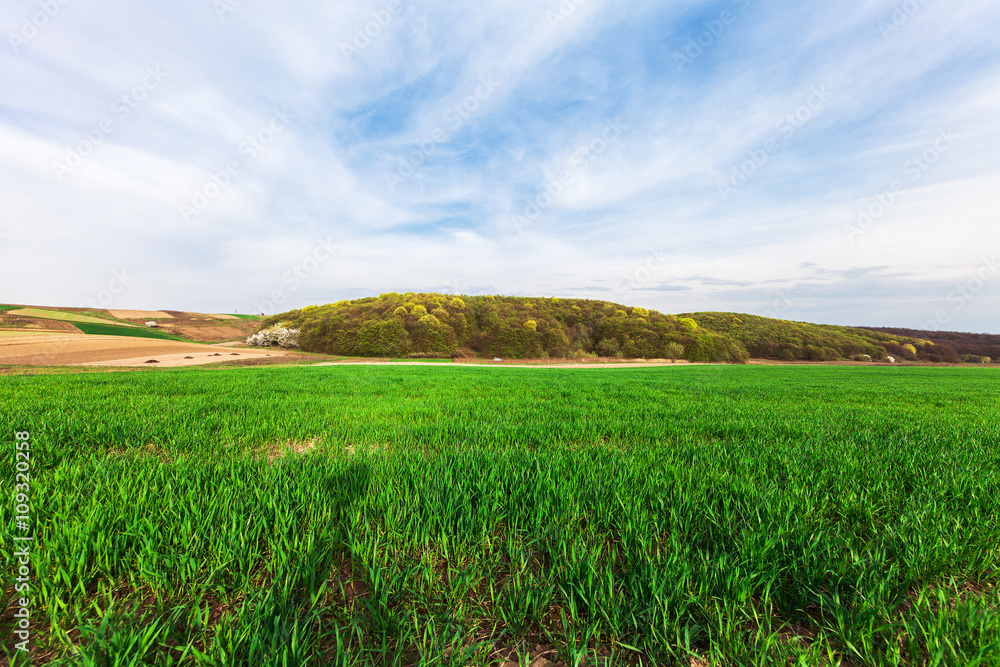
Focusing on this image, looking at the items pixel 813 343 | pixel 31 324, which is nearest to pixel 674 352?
pixel 813 343

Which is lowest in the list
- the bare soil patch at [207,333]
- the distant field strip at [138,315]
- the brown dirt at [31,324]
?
the bare soil patch at [207,333]

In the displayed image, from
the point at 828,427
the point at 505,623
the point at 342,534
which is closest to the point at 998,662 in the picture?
the point at 505,623

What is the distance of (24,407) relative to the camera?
5137 millimetres

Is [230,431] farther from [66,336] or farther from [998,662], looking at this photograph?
[66,336]

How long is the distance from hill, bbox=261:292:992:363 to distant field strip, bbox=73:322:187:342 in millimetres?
12189

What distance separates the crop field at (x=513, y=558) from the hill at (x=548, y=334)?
3472 centimetres

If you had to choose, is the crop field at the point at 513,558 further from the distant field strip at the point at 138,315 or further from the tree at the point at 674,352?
the distant field strip at the point at 138,315

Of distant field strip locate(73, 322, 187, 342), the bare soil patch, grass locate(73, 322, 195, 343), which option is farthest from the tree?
distant field strip locate(73, 322, 187, 342)

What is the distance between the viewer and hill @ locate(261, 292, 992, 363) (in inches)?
1502

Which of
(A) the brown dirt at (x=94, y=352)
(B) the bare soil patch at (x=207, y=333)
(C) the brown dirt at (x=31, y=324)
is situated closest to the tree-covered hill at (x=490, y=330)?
(B) the bare soil patch at (x=207, y=333)

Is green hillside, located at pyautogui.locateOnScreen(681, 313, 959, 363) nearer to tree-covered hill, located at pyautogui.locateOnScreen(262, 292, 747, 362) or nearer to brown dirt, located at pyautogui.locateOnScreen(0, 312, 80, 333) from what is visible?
tree-covered hill, located at pyautogui.locateOnScreen(262, 292, 747, 362)

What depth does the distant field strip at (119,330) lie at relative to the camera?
39.4m

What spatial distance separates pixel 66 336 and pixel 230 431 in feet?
141

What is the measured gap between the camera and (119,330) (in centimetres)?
4275
